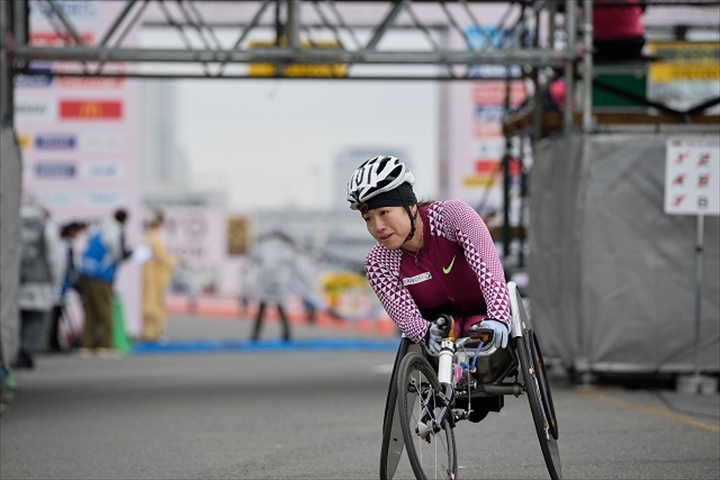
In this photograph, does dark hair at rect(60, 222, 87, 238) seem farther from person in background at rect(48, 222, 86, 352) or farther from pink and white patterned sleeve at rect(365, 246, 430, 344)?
pink and white patterned sleeve at rect(365, 246, 430, 344)

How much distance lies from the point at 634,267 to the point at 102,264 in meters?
9.42

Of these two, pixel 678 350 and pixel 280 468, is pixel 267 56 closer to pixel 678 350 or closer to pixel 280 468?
pixel 678 350

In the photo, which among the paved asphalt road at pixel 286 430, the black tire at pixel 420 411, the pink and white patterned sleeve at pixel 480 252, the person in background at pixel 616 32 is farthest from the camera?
the person in background at pixel 616 32

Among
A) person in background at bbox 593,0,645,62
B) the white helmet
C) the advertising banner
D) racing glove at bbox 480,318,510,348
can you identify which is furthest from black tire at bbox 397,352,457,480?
the advertising banner

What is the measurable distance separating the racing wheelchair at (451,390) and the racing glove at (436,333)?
3 cm

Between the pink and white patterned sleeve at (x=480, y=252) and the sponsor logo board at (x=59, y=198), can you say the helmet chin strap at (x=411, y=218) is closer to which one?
the pink and white patterned sleeve at (x=480, y=252)

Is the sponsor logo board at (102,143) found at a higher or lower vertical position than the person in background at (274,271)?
higher

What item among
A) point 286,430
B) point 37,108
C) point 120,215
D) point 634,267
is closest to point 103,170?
point 37,108

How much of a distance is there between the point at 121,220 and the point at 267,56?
709cm

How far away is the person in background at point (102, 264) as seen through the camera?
1988 centimetres

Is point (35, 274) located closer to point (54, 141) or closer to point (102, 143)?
point (102, 143)

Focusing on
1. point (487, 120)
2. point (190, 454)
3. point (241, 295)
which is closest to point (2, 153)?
point (190, 454)

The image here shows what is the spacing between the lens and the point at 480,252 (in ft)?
20.2

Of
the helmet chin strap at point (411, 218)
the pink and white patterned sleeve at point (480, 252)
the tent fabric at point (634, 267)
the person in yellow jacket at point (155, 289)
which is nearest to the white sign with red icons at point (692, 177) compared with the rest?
the tent fabric at point (634, 267)
